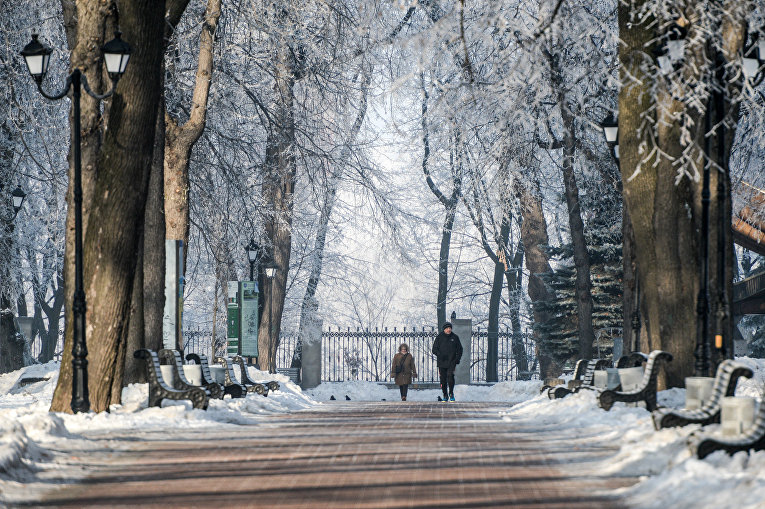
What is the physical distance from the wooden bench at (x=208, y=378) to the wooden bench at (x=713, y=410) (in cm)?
849

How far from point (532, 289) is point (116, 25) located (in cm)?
2443

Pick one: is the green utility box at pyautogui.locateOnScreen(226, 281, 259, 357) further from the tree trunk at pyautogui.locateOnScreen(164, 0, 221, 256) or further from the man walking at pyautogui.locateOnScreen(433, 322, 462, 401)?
the tree trunk at pyautogui.locateOnScreen(164, 0, 221, 256)

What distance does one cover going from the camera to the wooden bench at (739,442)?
317 inches

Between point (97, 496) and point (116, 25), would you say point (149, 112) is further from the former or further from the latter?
point (97, 496)

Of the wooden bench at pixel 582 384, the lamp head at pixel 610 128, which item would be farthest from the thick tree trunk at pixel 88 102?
the lamp head at pixel 610 128

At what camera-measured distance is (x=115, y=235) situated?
1430cm

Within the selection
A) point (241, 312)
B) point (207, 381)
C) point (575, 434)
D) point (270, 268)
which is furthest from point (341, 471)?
point (270, 268)

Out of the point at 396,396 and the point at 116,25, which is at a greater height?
the point at 116,25

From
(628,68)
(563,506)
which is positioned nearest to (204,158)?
(628,68)

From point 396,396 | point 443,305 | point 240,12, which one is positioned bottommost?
point 396,396

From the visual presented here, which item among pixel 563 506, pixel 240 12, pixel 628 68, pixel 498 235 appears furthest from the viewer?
pixel 498 235

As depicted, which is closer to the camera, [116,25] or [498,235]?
[116,25]

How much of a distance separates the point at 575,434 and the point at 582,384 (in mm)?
5966

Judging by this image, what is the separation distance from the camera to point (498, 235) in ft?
112
